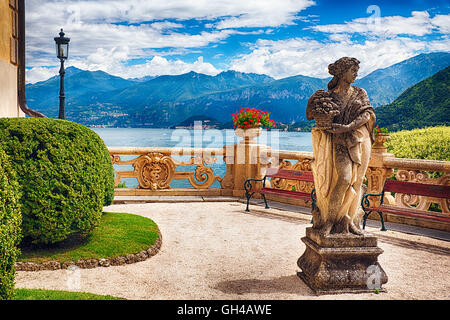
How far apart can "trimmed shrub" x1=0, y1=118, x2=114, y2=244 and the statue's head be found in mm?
3388

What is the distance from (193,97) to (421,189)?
148 meters

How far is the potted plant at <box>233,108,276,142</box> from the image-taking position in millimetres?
9766

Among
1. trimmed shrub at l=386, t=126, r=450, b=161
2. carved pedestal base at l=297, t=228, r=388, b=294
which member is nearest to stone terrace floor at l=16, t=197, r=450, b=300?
carved pedestal base at l=297, t=228, r=388, b=294

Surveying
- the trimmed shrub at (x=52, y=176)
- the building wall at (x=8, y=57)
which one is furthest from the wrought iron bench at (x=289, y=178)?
the building wall at (x=8, y=57)

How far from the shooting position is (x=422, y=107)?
18.9m

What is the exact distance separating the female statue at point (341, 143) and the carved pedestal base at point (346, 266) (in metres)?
0.13

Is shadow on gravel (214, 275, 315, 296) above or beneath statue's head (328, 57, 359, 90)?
beneath

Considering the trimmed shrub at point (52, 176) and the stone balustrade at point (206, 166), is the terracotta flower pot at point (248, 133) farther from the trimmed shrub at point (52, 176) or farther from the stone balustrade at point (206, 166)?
the trimmed shrub at point (52, 176)

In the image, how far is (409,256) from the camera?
5.65 meters

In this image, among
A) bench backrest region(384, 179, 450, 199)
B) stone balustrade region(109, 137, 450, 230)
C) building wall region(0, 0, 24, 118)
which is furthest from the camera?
building wall region(0, 0, 24, 118)

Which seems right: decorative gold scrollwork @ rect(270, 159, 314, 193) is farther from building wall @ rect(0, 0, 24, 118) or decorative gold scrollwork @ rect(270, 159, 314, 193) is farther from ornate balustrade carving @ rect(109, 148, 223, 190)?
building wall @ rect(0, 0, 24, 118)

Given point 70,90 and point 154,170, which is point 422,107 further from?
point 70,90

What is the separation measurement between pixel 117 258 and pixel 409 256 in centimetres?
412
